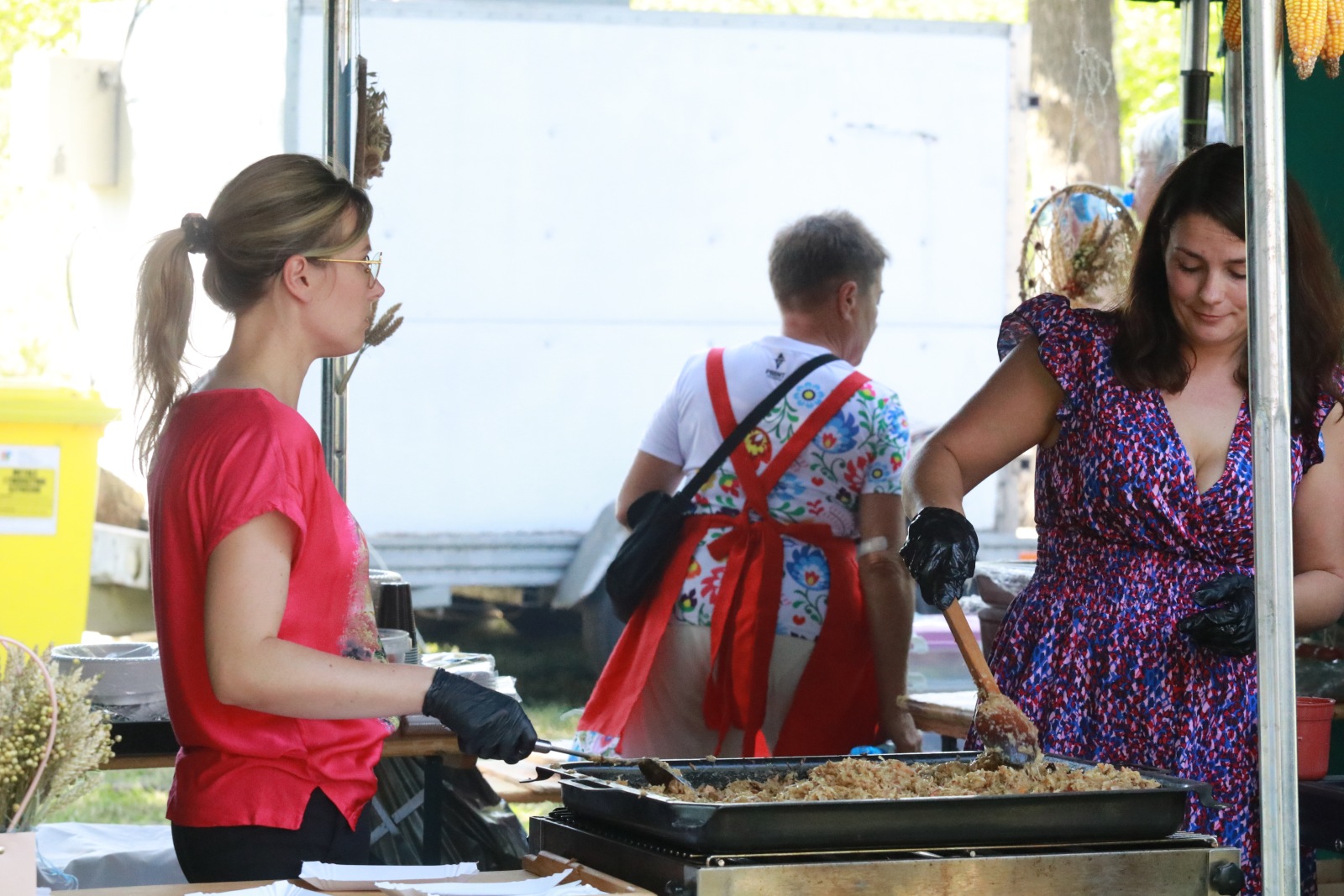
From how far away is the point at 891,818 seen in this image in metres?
1.75

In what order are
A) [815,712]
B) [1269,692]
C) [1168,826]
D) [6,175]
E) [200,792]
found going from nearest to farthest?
[1269,692] < [1168,826] < [200,792] < [815,712] < [6,175]

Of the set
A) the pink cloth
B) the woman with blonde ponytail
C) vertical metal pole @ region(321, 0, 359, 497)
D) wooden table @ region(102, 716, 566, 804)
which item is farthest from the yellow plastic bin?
the pink cloth

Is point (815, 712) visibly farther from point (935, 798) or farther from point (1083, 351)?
point (935, 798)

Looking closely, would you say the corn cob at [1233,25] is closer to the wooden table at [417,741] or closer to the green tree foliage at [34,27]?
the wooden table at [417,741]

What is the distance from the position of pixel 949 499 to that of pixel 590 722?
1.32 m

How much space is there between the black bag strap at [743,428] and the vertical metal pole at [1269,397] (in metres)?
1.86

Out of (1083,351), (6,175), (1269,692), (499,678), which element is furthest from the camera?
(6,175)

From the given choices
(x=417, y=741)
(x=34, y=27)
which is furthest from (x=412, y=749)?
(x=34, y=27)

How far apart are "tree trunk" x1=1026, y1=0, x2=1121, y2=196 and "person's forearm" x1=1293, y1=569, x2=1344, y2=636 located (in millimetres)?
2551

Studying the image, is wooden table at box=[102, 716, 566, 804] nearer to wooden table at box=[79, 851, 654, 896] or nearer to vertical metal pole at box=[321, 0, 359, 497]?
vertical metal pole at box=[321, 0, 359, 497]

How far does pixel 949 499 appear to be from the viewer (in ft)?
8.46

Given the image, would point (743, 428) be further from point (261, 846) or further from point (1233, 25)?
point (261, 846)

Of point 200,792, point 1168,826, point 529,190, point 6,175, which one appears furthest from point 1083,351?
point 6,175

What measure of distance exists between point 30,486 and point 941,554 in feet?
13.6
